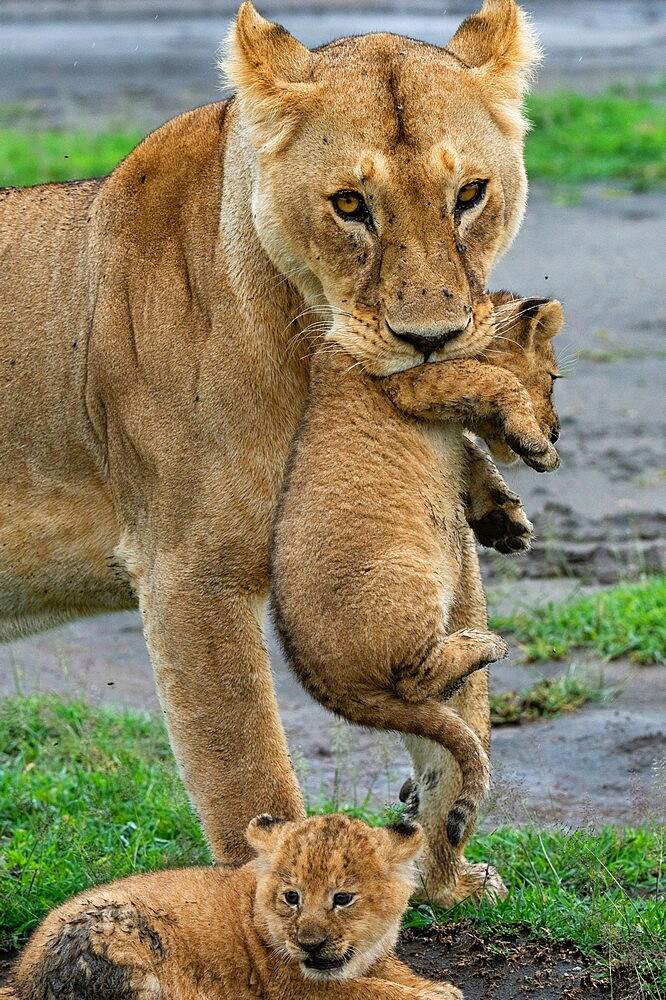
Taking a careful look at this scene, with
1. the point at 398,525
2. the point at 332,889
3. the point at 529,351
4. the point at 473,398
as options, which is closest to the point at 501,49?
the point at 529,351

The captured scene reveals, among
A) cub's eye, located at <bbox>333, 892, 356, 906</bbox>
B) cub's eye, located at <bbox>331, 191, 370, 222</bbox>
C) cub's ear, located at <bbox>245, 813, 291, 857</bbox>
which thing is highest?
cub's eye, located at <bbox>331, 191, 370, 222</bbox>

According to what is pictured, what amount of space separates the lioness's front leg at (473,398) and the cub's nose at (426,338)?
0.13m

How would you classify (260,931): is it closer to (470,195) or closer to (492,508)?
(492,508)

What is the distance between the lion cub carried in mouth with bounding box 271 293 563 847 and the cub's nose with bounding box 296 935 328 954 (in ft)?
1.34

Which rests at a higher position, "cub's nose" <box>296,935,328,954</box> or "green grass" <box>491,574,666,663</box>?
"cub's nose" <box>296,935,328,954</box>

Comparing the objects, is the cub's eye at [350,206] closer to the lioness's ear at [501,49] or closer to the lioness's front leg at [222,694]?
the lioness's ear at [501,49]

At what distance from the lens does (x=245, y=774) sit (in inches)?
167

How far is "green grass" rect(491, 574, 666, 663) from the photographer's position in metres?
6.07

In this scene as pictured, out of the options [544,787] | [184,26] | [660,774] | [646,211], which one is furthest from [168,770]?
[184,26]

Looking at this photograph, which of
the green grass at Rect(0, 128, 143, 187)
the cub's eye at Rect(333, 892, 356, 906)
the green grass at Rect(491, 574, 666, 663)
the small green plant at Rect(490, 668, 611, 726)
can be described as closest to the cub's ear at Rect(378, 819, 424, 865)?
the cub's eye at Rect(333, 892, 356, 906)

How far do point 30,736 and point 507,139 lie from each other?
2660 millimetres

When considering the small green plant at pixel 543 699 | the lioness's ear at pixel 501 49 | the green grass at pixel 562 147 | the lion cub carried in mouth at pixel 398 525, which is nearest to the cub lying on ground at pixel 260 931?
the lion cub carried in mouth at pixel 398 525

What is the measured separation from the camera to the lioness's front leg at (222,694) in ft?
13.8

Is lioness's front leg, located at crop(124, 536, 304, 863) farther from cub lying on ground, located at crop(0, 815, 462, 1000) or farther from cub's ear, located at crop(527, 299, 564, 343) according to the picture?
cub's ear, located at crop(527, 299, 564, 343)
